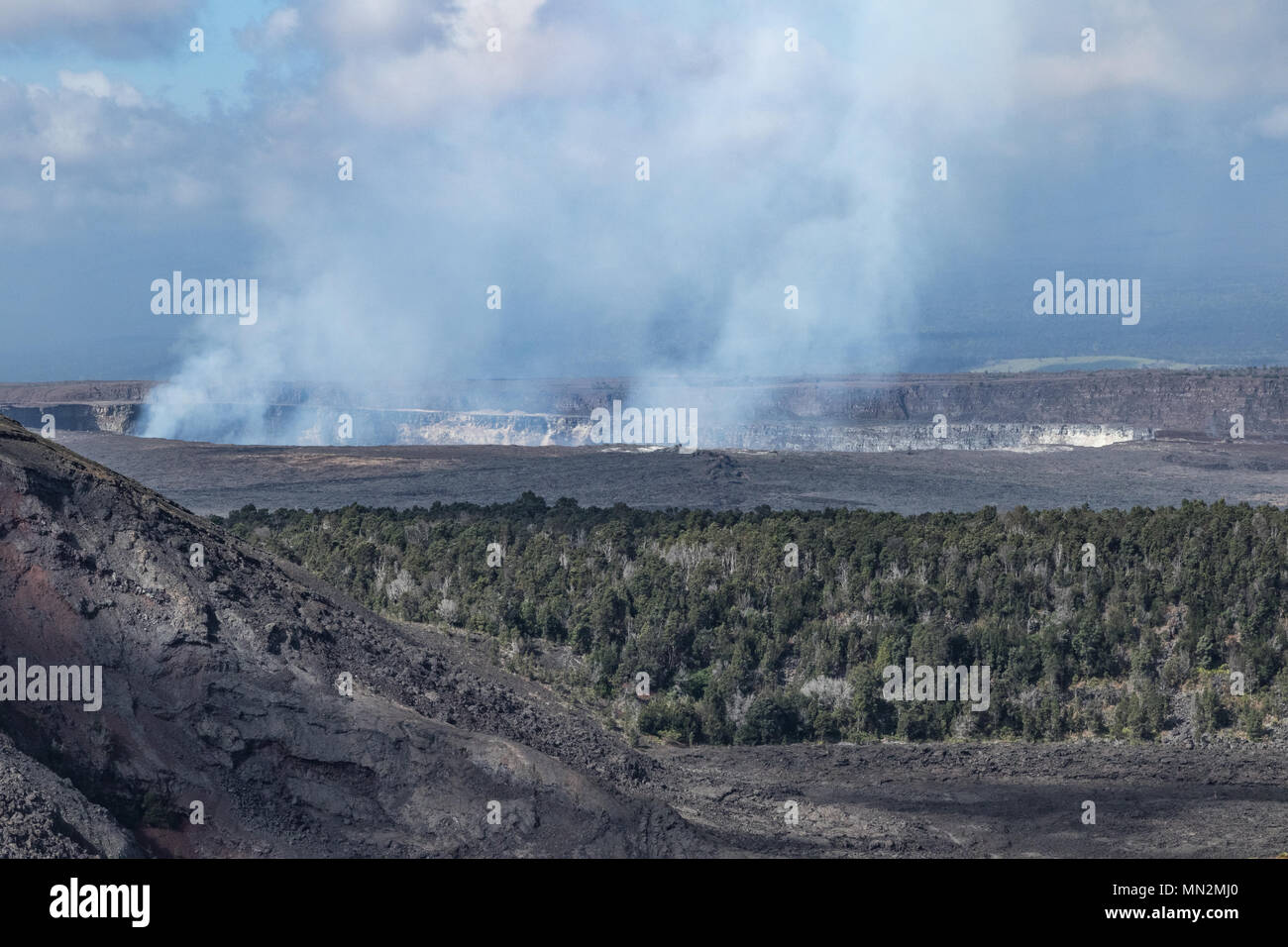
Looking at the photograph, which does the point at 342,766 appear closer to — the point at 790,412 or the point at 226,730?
Answer: the point at 226,730

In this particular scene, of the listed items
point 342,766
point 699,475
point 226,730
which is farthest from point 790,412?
point 226,730

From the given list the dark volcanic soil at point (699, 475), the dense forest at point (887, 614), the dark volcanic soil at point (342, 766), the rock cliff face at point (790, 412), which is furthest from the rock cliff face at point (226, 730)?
the rock cliff face at point (790, 412)

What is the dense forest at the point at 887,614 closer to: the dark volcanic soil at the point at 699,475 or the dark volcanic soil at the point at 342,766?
the dark volcanic soil at the point at 342,766

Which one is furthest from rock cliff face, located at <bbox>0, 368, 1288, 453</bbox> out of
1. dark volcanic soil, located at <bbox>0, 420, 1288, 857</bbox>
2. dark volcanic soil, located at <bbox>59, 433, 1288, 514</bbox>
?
dark volcanic soil, located at <bbox>0, 420, 1288, 857</bbox>

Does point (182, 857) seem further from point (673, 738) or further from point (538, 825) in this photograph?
point (673, 738)

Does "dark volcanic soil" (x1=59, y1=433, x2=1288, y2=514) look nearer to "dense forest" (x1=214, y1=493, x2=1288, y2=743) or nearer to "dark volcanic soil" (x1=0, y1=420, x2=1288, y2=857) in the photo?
"dense forest" (x1=214, y1=493, x2=1288, y2=743)

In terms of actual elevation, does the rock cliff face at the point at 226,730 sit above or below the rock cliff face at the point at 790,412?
below
